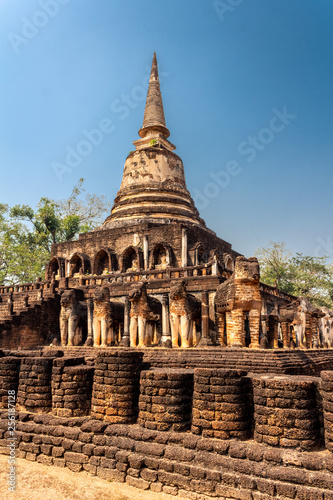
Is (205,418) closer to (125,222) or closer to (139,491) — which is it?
(139,491)

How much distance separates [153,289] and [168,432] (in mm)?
10159

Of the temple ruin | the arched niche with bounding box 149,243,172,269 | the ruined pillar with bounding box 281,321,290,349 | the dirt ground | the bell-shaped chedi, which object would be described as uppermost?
the bell-shaped chedi

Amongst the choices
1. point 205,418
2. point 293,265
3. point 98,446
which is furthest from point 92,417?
point 293,265

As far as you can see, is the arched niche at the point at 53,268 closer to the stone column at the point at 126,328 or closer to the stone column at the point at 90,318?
the stone column at the point at 90,318

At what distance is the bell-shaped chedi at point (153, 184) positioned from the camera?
76.3ft

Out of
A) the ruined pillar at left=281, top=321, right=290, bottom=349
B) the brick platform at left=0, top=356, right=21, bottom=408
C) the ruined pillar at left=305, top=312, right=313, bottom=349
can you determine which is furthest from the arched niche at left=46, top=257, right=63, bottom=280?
the brick platform at left=0, top=356, right=21, bottom=408

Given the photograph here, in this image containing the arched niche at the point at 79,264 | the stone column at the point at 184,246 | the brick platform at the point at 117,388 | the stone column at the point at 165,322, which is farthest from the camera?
the arched niche at the point at 79,264

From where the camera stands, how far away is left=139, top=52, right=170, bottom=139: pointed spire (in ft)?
93.6

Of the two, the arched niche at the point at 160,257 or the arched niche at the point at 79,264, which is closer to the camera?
the arched niche at the point at 160,257

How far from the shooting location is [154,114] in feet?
95.7

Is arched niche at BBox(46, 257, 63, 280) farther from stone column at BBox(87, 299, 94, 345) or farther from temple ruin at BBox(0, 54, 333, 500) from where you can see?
temple ruin at BBox(0, 54, 333, 500)

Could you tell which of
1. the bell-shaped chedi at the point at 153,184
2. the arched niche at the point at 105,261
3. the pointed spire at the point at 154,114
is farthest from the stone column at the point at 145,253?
the pointed spire at the point at 154,114

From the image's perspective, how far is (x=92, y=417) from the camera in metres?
6.23

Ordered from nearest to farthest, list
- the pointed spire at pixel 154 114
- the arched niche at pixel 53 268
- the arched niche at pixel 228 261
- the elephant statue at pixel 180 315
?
1. the elephant statue at pixel 180 315
2. the arched niche at pixel 228 261
3. the arched niche at pixel 53 268
4. the pointed spire at pixel 154 114
